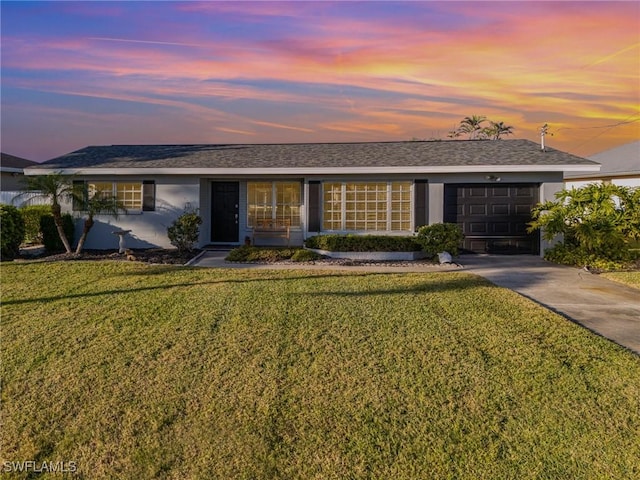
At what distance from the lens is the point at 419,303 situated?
669 centimetres

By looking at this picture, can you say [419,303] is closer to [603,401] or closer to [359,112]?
[603,401]

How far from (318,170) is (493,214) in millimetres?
5308

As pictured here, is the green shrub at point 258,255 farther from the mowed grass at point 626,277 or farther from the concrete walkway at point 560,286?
the mowed grass at point 626,277

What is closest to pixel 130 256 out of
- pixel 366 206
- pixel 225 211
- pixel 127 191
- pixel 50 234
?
pixel 50 234

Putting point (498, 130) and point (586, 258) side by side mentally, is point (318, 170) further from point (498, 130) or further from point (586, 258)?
point (498, 130)

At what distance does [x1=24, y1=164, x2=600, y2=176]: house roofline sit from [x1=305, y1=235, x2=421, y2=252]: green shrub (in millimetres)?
1984

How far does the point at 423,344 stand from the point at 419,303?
1750 millimetres

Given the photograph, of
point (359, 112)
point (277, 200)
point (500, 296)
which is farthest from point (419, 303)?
point (359, 112)

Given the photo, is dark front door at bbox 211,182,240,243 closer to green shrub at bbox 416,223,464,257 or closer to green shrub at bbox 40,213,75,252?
green shrub at bbox 40,213,75,252

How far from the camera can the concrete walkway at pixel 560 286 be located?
19.1 feet

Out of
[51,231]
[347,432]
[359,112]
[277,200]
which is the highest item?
[359,112]

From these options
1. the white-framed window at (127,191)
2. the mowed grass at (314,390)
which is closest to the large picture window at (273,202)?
the white-framed window at (127,191)

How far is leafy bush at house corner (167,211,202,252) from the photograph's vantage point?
1170 centimetres

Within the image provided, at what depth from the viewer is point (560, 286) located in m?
8.27
